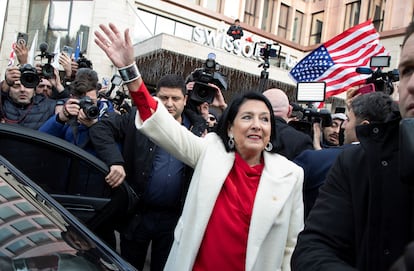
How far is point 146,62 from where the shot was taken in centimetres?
1570

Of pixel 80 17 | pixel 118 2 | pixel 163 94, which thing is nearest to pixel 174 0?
pixel 118 2

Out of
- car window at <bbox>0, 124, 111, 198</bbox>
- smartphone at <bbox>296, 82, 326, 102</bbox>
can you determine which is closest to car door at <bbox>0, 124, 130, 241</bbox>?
car window at <bbox>0, 124, 111, 198</bbox>

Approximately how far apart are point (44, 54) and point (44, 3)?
15.3 meters

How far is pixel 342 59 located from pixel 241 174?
4.80 metres

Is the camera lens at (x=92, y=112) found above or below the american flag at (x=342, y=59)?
below

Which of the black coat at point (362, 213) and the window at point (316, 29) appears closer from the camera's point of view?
the black coat at point (362, 213)

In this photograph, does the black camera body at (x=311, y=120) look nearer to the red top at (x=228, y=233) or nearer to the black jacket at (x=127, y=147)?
the black jacket at (x=127, y=147)

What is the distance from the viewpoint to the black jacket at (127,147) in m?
2.69

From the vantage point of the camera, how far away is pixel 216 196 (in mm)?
2043

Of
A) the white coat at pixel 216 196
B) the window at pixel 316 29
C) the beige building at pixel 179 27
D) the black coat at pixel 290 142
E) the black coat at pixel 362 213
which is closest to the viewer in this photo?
the black coat at pixel 362 213

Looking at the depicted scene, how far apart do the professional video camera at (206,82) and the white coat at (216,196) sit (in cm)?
102

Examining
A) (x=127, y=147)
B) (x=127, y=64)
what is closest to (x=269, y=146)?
(x=127, y=64)

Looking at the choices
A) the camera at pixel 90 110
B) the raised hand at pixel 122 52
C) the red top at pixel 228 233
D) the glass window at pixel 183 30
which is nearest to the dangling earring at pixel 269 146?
the red top at pixel 228 233

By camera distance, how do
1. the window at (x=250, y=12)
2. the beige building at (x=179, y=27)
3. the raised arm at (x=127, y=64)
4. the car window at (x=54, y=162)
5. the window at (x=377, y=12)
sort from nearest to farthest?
the raised arm at (x=127, y=64)
the car window at (x=54, y=162)
the beige building at (x=179, y=27)
the window at (x=377, y=12)
the window at (x=250, y=12)
